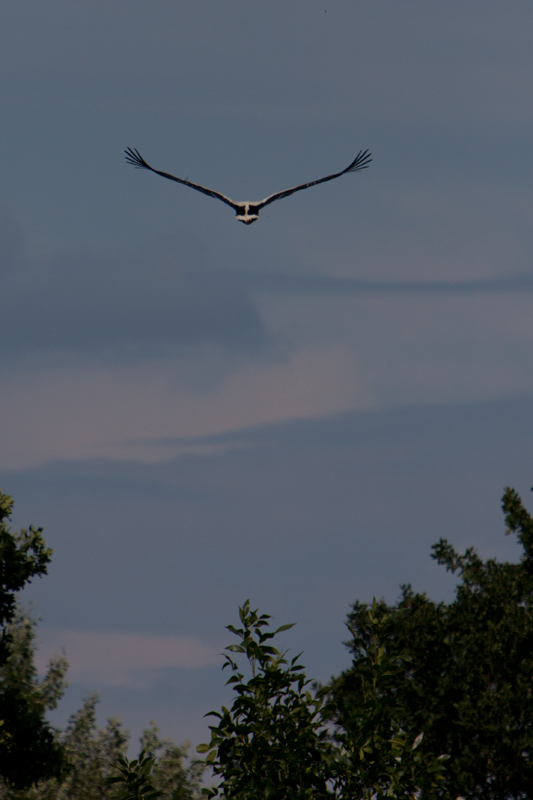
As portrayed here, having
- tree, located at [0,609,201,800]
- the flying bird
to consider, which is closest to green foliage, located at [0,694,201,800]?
tree, located at [0,609,201,800]

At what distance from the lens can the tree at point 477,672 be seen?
27.8 meters

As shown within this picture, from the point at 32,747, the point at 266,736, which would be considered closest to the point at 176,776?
the point at 32,747

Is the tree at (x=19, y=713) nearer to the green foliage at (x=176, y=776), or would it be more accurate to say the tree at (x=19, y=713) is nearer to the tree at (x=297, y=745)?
the green foliage at (x=176, y=776)

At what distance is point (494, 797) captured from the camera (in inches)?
1102

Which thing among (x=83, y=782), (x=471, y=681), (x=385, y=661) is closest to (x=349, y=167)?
(x=385, y=661)

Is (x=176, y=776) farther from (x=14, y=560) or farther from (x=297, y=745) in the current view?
(x=297, y=745)

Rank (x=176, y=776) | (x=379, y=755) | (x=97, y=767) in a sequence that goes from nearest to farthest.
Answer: (x=379, y=755) < (x=176, y=776) < (x=97, y=767)

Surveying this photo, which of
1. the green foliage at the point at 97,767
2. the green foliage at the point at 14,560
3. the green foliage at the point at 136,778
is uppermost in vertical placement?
the green foliage at the point at 14,560

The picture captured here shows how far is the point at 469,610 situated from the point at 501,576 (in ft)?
6.17

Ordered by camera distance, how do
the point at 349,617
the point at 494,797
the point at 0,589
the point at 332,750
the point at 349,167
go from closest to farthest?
the point at 332,750 < the point at 349,167 < the point at 0,589 < the point at 494,797 < the point at 349,617

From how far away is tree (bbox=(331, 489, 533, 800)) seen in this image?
27812mm

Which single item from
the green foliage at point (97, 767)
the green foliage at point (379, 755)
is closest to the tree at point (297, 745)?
the green foliage at point (379, 755)

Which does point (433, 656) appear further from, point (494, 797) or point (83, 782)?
point (83, 782)

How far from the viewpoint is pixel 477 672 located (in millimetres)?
29500
